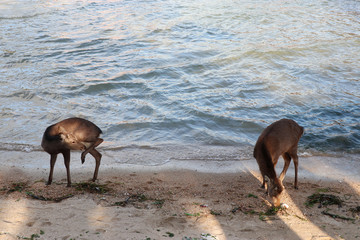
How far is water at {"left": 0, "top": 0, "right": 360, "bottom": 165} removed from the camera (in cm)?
879

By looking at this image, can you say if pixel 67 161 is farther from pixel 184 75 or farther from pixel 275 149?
pixel 184 75

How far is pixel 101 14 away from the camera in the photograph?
19922 mm

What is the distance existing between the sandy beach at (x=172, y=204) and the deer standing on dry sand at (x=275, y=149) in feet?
1.08

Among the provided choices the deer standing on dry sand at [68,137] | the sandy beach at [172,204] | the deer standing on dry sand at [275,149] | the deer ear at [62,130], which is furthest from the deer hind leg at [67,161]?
the deer standing on dry sand at [275,149]

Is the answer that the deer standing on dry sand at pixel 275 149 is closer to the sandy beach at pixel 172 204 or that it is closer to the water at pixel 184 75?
the sandy beach at pixel 172 204

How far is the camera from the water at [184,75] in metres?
8.79

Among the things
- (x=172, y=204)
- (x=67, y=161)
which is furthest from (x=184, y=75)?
(x=172, y=204)

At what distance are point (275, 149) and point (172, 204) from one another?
1656mm

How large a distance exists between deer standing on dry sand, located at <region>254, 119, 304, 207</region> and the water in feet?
5.65

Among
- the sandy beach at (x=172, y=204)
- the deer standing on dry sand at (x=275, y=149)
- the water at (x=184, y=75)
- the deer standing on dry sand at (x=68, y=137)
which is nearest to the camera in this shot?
the sandy beach at (x=172, y=204)

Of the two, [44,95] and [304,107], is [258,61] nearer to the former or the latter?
[304,107]

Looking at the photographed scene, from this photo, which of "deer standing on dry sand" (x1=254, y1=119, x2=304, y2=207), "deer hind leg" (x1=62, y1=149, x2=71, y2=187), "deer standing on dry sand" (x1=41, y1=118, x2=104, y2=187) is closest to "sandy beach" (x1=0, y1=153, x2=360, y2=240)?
"deer hind leg" (x1=62, y1=149, x2=71, y2=187)

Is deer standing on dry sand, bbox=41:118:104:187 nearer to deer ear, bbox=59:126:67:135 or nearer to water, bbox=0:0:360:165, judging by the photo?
deer ear, bbox=59:126:67:135

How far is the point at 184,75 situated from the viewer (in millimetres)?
12438
